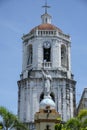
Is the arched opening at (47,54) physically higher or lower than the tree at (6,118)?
higher

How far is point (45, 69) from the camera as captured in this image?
176ft

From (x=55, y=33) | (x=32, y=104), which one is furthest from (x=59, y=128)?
(x=55, y=33)

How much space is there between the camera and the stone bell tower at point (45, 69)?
5294 centimetres

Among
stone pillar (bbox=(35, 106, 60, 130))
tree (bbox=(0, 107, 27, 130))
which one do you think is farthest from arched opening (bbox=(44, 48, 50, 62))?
stone pillar (bbox=(35, 106, 60, 130))

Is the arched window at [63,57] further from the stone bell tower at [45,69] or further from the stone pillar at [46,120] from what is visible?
the stone pillar at [46,120]

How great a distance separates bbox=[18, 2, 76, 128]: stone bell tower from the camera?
52.9 m

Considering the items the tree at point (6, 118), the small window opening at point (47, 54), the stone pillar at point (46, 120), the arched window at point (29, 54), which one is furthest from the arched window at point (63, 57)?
the stone pillar at point (46, 120)

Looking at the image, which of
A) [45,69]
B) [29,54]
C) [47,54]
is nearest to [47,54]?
[47,54]

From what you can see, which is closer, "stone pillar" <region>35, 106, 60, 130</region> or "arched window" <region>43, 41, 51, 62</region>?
"stone pillar" <region>35, 106, 60, 130</region>

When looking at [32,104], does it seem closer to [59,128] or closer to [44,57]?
[44,57]

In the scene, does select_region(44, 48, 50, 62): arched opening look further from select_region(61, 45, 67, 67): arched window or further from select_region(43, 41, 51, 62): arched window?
select_region(61, 45, 67, 67): arched window

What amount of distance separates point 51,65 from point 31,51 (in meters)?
3.65

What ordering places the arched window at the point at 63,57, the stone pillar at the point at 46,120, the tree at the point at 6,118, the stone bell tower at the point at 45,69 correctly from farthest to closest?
the arched window at the point at 63,57
the stone bell tower at the point at 45,69
the tree at the point at 6,118
the stone pillar at the point at 46,120

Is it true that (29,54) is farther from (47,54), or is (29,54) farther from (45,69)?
(45,69)
